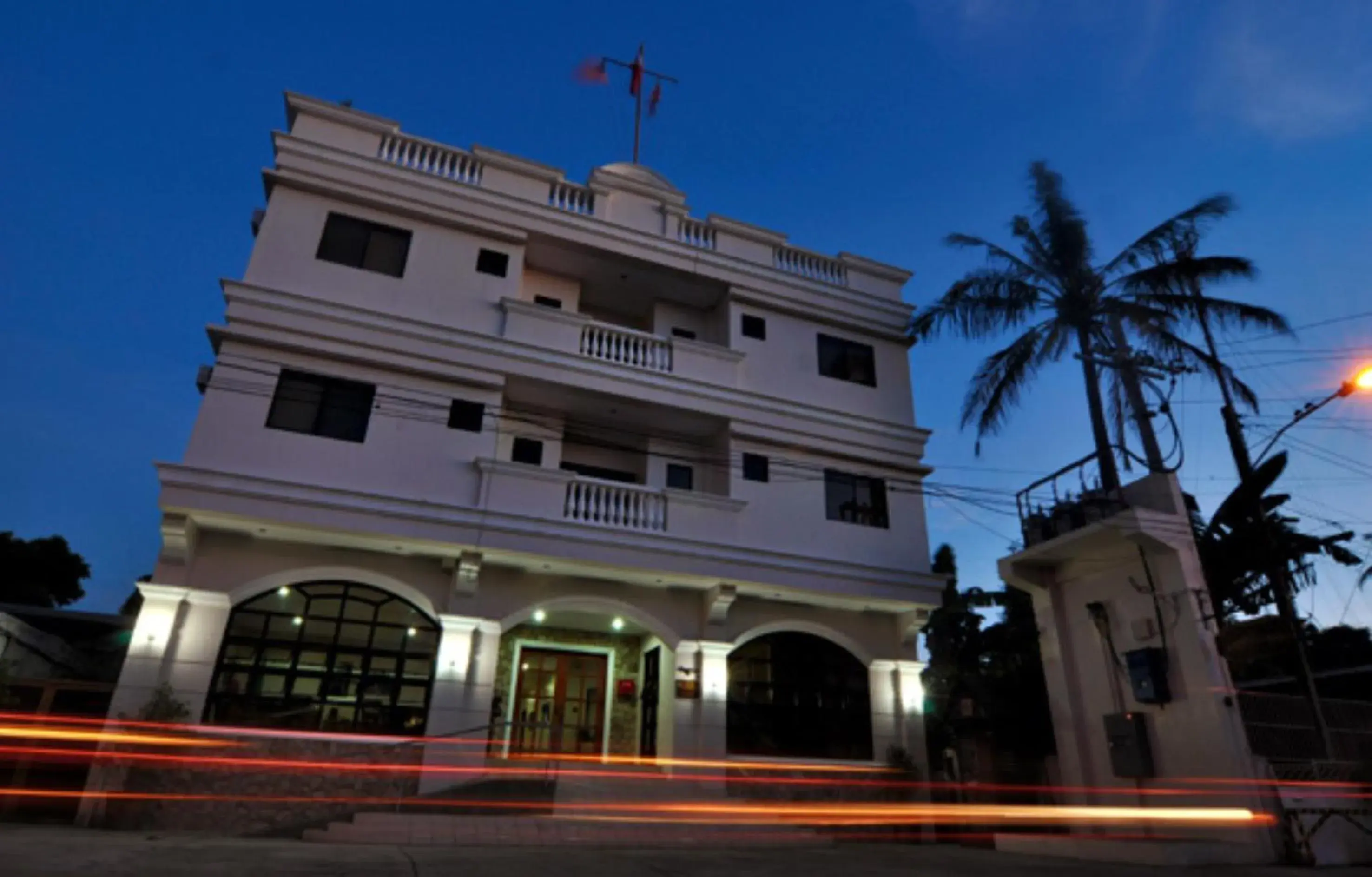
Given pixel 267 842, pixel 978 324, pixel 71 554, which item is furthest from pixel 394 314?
pixel 71 554

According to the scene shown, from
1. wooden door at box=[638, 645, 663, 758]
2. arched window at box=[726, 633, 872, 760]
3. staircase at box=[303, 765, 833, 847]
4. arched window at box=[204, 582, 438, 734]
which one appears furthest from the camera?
arched window at box=[726, 633, 872, 760]

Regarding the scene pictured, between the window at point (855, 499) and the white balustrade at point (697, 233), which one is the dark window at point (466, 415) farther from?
the window at point (855, 499)

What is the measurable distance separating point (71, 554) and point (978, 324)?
35568 mm

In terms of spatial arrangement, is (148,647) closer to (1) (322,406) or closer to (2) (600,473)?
(1) (322,406)

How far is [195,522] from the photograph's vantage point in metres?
11.7

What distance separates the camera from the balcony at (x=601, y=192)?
14930 millimetres

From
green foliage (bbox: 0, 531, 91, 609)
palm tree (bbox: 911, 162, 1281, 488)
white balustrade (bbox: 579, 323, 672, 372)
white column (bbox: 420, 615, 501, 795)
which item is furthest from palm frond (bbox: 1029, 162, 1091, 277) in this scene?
green foliage (bbox: 0, 531, 91, 609)

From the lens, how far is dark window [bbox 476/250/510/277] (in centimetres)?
1513

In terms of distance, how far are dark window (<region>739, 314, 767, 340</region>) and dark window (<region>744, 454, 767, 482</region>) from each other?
279 centimetres

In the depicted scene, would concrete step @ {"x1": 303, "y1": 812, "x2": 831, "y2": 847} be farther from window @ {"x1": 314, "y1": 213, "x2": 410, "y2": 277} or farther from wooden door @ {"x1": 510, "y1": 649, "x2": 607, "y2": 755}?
window @ {"x1": 314, "y1": 213, "x2": 410, "y2": 277}

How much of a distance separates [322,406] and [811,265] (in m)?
11.0

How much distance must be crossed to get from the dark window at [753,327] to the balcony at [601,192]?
1.26 m

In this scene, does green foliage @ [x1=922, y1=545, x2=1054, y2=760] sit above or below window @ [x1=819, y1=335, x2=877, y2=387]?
below

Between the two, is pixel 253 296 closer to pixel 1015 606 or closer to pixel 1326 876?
pixel 1326 876
